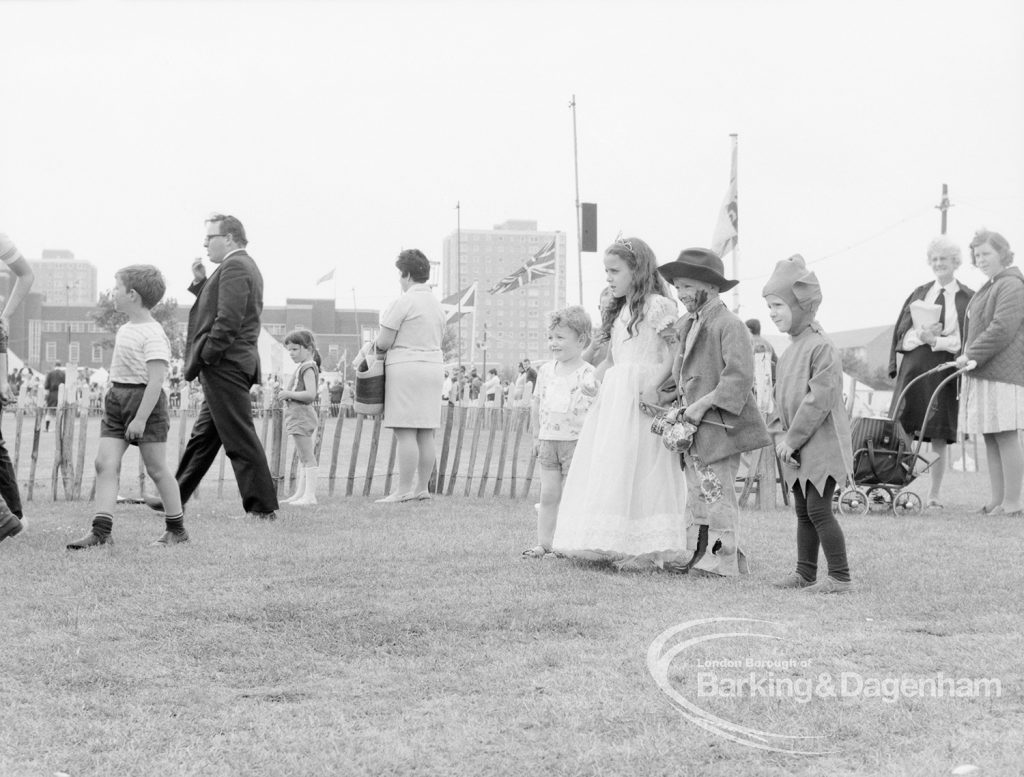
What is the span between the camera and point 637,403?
6250mm

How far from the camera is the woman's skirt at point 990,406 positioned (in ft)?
28.9

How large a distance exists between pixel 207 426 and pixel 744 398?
3.92 m

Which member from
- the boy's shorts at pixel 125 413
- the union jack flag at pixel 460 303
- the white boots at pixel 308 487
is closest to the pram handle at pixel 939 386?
the white boots at pixel 308 487

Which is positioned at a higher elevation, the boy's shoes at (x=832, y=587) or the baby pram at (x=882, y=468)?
the baby pram at (x=882, y=468)

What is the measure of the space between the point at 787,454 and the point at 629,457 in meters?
0.89

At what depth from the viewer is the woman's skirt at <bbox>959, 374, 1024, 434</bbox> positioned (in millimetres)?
8812

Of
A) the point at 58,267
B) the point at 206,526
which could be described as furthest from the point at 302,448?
the point at 58,267

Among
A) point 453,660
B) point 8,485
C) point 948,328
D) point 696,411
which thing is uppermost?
point 948,328

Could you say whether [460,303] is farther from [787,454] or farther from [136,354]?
[787,454]

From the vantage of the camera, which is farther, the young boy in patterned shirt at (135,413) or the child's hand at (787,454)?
the young boy in patterned shirt at (135,413)

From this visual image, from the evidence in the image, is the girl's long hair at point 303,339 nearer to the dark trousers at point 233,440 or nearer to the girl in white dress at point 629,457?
the dark trousers at point 233,440

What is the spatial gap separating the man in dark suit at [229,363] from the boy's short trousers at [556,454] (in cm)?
217

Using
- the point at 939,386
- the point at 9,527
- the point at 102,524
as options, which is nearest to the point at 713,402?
the point at 102,524

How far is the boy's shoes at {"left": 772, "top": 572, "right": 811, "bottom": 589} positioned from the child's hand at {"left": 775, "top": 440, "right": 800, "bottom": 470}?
0.53 metres
